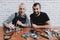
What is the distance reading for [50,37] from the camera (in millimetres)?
1879

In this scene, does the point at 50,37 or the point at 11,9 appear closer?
the point at 50,37

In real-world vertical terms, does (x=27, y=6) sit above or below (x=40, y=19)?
above

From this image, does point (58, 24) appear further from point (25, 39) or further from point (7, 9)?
point (25, 39)

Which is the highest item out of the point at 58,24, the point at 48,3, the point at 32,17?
the point at 48,3

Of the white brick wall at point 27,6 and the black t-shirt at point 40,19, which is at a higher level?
the white brick wall at point 27,6

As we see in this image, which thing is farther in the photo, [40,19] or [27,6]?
[27,6]

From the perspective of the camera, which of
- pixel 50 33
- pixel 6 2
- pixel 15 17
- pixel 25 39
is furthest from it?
pixel 6 2

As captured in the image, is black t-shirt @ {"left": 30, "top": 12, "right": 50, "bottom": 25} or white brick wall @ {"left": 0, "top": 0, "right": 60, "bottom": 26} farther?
white brick wall @ {"left": 0, "top": 0, "right": 60, "bottom": 26}

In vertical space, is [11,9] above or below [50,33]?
above

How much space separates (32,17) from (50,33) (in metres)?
0.76

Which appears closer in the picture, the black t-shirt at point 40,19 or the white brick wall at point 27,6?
the black t-shirt at point 40,19

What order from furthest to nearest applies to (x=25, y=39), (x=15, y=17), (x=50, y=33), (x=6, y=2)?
(x=6, y=2)
(x=15, y=17)
(x=50, y=33)
(x=25, y=39)

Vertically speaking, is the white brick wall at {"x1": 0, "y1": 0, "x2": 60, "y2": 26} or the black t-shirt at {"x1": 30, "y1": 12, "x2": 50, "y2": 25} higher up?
the white brick wall at {"x1": 0, "y1": 0, "x2": 60, "y2": 26}

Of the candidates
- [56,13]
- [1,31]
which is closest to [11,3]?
[56,13]
